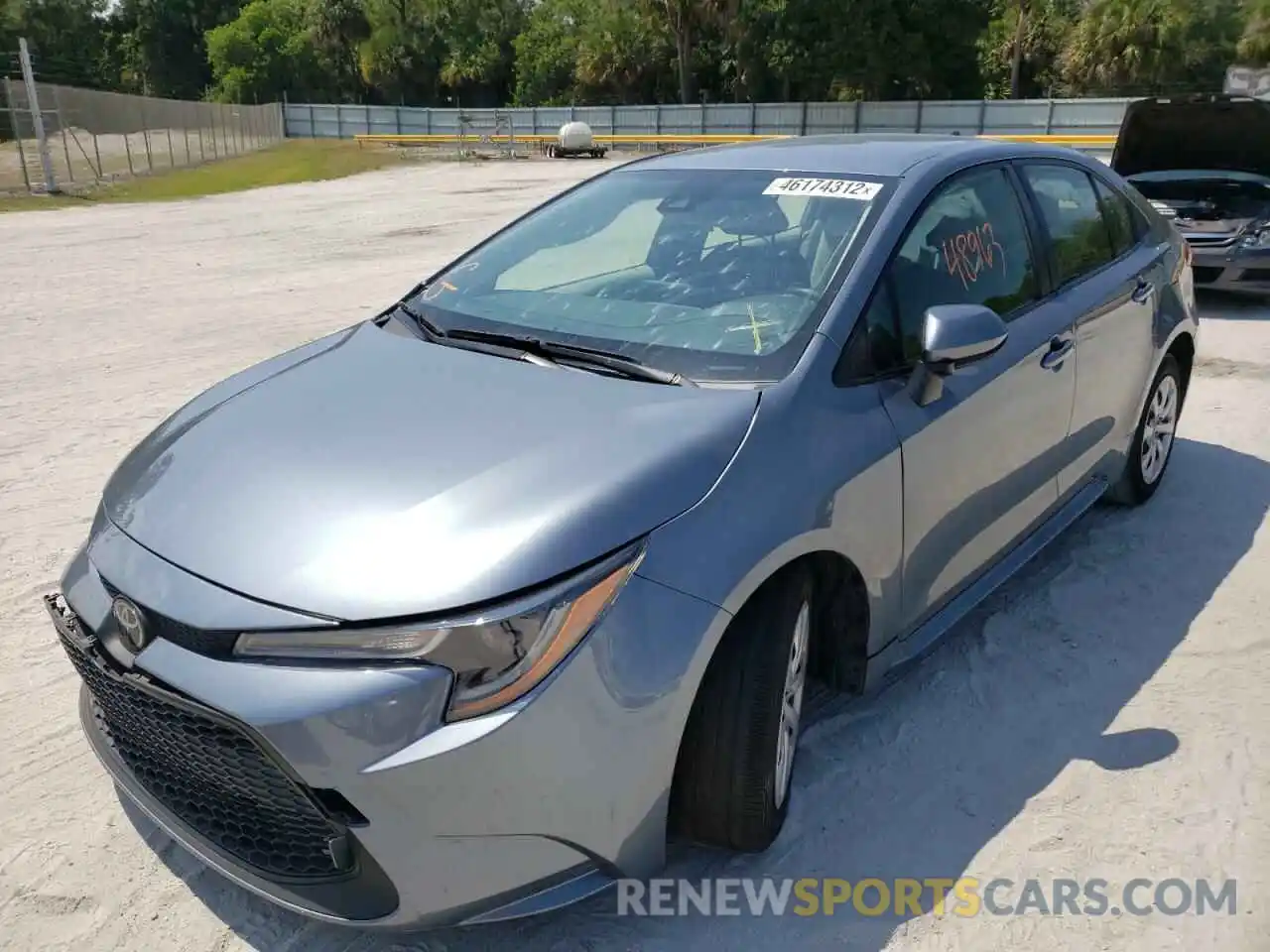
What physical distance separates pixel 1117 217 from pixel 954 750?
2608 millimetres

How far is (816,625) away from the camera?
2.89 meters

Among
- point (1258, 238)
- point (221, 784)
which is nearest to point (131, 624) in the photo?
point (221, 784)

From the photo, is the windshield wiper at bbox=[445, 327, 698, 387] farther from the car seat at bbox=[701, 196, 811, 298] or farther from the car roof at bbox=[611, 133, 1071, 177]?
the car roof at bbox=[611, 133, 1071, 177]

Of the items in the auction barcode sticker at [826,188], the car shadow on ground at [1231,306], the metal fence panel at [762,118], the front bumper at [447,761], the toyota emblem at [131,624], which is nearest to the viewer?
the front bumper at [447,761]

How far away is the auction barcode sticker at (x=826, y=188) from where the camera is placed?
10.5 ft

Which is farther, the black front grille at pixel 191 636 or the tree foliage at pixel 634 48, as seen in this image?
the tree foliage at pixel 634 48

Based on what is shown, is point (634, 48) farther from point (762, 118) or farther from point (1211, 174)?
point (1211, 174)

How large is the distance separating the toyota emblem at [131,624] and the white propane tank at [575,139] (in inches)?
1491

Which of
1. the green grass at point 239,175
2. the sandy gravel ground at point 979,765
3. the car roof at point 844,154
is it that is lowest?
the green grass at point 239,175

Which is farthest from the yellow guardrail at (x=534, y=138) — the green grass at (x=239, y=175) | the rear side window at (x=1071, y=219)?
the rear side window at (x=1071, y=219)

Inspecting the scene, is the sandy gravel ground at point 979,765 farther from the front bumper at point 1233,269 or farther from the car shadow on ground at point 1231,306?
the car shadow on ground at point 1231,306

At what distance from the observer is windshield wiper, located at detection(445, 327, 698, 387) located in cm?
273

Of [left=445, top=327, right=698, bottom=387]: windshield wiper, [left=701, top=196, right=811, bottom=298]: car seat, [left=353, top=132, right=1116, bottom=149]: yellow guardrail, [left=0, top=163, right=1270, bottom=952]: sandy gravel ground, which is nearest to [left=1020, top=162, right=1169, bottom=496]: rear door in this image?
[left=0, top=163, right=1270, bottom=952]: sandy gravel ground

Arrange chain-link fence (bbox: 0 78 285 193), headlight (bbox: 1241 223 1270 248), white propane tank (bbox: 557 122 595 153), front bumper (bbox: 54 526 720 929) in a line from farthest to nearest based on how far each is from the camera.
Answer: white propane tank (bbox: 557 122 595 153) → chain-link fence (bbox: 0 78 285 193) → headlight (bbox: 1241 223 1270 248) → front bumper (bbox: 54 526 720 929)
